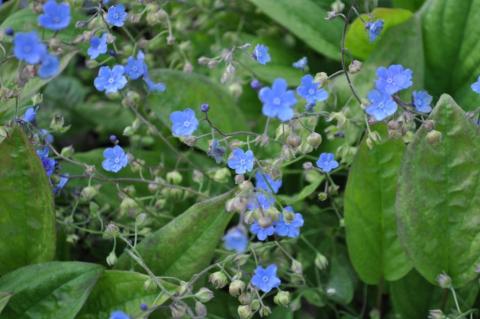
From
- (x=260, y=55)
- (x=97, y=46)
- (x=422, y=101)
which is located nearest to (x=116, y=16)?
(x=97, y=46)

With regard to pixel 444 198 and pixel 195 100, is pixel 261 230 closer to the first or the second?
pixel 444 198

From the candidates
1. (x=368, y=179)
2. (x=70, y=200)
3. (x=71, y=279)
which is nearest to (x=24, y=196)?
(x=71, y=279)

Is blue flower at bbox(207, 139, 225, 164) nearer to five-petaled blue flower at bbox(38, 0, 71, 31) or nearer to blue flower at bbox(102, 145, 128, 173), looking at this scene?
blue flower at bbox(102, 145, 128, 173)

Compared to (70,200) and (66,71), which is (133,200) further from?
(66,71)

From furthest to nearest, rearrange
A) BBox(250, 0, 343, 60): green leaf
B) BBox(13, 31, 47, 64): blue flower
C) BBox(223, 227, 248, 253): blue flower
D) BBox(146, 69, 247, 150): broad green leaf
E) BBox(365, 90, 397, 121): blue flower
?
BBox(250, 0, 343, 60): green leaf
BBox(146, 69, 247, 150): broad green leaf
BBox(365, 90, 397, 121): blue flower
BBox(13, 31, 47, 64): blue flower
BBox(223, 227, 248, 253): blue flower

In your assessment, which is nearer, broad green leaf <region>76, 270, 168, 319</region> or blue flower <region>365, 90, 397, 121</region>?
blue flower <region>365, 90, 397, 121</region>

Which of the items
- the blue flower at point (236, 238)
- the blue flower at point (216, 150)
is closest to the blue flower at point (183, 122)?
the blue flower at point (216, 150)

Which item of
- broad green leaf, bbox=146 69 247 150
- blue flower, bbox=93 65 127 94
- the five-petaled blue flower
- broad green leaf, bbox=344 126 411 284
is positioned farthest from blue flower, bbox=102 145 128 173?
broad green leaf, bbox=344 126 411 284
